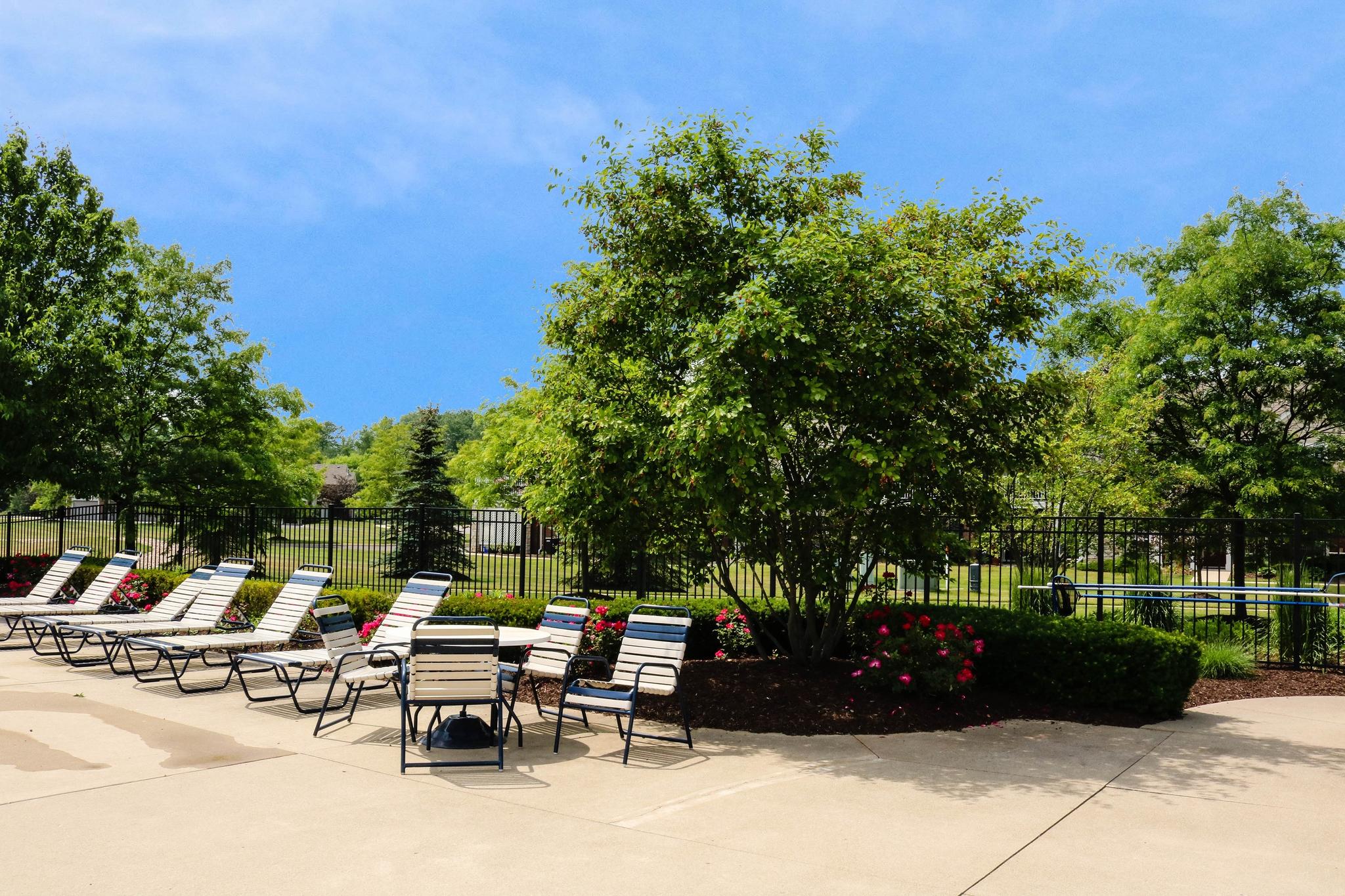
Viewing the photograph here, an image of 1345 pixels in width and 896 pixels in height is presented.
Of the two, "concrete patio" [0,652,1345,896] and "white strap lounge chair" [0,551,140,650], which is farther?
"white strap lounge chair" [0,551,140,650]

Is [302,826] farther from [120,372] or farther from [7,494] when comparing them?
[7,494]

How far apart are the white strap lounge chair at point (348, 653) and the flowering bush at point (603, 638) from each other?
6.23ft

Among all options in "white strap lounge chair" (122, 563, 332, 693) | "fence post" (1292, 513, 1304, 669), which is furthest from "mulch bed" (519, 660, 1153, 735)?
"fence post" (1292, 513, 1304, 669)

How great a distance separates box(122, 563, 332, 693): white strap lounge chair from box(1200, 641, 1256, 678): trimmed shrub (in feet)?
36.1

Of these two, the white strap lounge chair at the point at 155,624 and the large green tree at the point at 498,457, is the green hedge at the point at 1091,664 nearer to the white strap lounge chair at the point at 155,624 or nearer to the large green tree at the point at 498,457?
the white strap lounge chair at the point at 155,624

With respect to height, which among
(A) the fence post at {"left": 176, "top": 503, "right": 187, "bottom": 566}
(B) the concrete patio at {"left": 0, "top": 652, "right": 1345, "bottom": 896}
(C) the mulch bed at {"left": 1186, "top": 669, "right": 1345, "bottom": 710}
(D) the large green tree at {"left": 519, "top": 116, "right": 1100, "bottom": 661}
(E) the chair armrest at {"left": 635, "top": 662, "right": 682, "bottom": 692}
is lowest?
(C) the mulch bed at {"left": 1186, "top": 669, "right": 1345, "bottom": 710}

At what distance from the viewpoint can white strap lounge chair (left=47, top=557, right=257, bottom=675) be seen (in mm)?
11758

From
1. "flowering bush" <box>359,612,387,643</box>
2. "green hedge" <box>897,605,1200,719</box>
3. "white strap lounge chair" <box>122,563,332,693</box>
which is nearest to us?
"green hedge" <box>897,605,1200,719</box>

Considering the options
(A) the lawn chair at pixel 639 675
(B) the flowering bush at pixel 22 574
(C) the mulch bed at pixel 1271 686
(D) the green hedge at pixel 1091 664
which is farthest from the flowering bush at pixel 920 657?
(B) the flowering bush at pixel 22 574

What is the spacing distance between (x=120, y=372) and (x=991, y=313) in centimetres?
2108

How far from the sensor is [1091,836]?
19.1ft

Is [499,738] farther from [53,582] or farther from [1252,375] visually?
[1252,375]

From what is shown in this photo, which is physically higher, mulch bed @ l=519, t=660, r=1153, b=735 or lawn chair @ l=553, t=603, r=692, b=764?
lawn chair @ l=553, t=603, r=692, b=764

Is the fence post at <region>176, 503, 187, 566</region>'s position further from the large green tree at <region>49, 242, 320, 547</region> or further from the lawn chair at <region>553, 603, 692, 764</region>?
the lawn chair at <region>553, 603, 692, 764</region>
